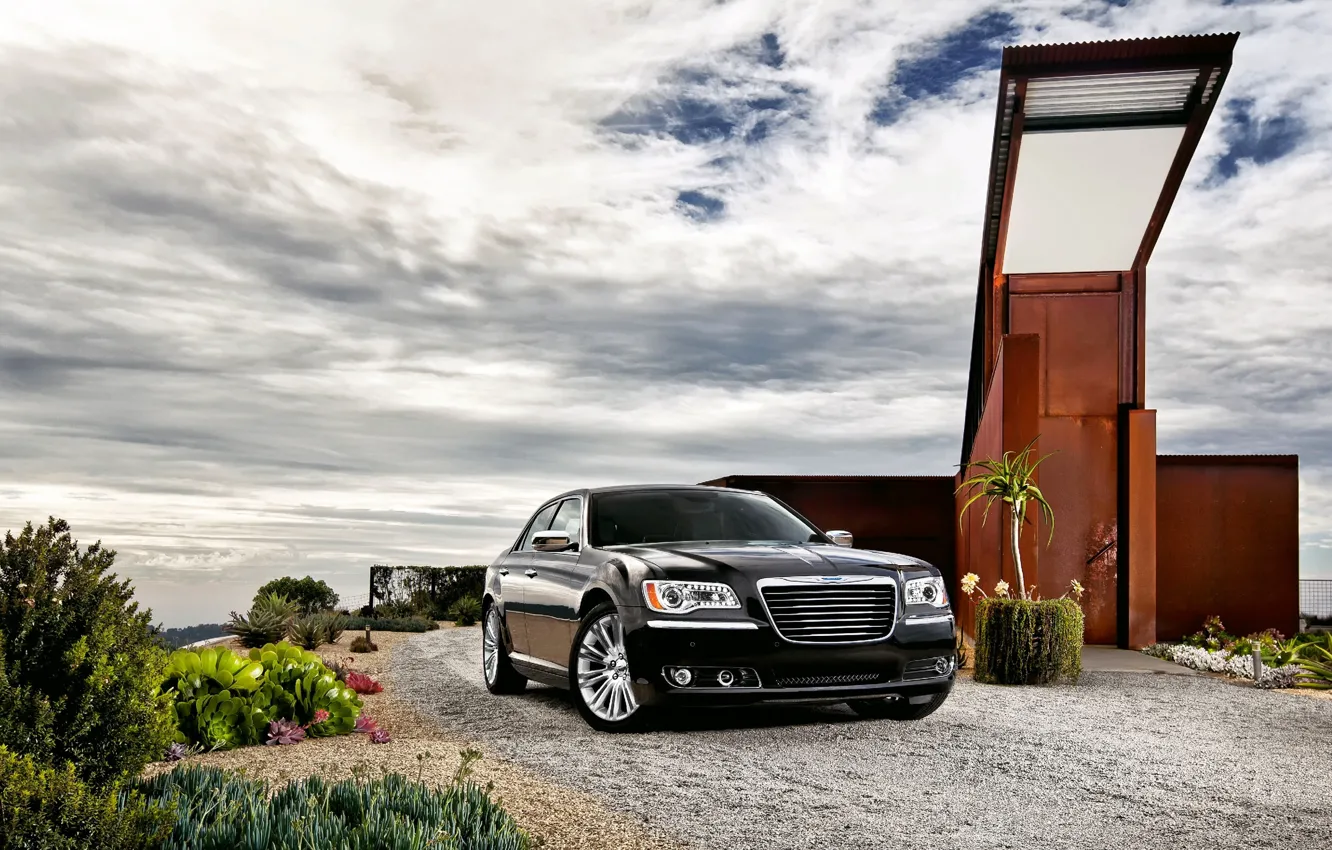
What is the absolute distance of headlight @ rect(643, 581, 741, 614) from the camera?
7.06m

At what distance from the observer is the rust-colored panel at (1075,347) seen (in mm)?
16609

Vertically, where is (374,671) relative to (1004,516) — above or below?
below

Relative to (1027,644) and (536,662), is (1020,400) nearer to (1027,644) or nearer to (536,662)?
(1027,644)

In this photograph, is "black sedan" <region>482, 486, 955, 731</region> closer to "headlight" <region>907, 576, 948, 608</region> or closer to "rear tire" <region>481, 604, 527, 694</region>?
"headlight" <region>907, 576, 948, 608</region>

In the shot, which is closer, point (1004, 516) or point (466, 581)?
point (1004, 516)

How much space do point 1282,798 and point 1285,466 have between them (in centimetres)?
1305

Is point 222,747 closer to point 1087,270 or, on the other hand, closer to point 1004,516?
point 1004,516

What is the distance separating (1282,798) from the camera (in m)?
6.14

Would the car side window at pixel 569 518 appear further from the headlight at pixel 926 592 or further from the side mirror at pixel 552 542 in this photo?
the headlight at pixel 926 592

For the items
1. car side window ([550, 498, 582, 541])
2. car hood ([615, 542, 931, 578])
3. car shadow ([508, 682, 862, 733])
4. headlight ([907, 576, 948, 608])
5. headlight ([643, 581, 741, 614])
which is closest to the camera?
headlight ([643, 581, 741, 614])

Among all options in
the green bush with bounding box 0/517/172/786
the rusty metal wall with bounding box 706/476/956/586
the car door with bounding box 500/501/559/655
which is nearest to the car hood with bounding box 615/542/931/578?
the car door with bounding box 500/501/559/655

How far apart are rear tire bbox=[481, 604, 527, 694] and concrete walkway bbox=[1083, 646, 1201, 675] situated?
616cm

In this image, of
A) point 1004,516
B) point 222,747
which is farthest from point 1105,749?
point 1004,516

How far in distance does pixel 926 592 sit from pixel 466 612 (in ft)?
46.3
